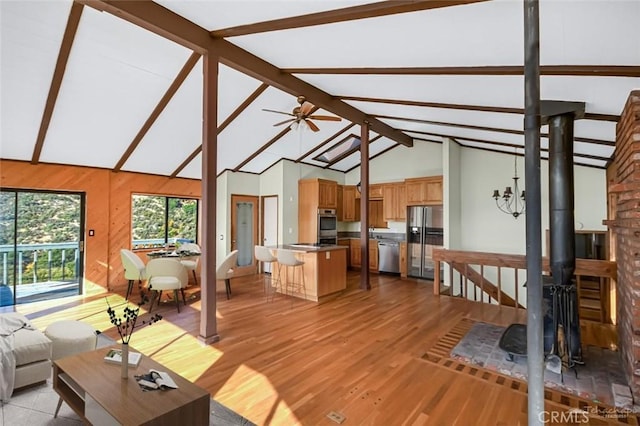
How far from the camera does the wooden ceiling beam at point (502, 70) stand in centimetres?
232

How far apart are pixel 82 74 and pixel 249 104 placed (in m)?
2.25

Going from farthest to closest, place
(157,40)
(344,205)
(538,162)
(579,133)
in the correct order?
(344,205) < (579,133) < (157,40) < (538,162)

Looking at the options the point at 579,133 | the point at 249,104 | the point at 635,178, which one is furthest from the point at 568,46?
the point at 249,104

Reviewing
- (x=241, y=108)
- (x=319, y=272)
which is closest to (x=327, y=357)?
(x=319, y=272)

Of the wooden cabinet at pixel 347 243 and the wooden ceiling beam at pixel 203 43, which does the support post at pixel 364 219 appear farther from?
the wooden cabinet at pixel 347 243

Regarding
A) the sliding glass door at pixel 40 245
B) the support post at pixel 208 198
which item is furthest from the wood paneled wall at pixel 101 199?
the support post at pixel 208 198

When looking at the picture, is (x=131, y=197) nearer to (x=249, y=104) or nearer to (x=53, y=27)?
(x=249, y=104)

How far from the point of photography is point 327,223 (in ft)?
26.3

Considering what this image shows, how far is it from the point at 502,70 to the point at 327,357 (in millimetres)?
3273

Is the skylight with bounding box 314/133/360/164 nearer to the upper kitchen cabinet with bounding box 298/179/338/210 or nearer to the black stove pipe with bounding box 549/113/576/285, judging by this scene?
the upper kitchen cabinet with bounding box 298/179/338/210

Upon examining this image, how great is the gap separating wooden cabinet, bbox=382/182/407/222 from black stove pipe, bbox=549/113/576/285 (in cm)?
464

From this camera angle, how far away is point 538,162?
154 cm

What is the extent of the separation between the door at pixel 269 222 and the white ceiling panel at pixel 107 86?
347cm

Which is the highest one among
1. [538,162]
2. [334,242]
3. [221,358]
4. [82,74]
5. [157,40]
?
[157,40]
